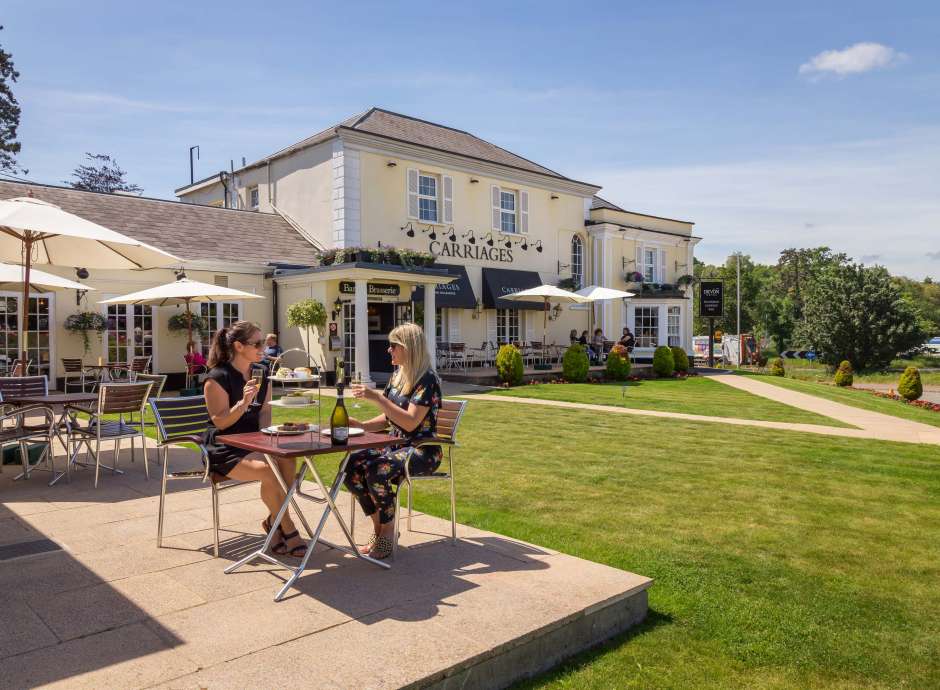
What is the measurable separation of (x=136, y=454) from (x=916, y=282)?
113 m

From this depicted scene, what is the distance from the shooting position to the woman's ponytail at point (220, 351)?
438 centimetres

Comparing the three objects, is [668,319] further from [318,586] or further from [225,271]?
[318,586]

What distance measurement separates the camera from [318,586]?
373 centimetres

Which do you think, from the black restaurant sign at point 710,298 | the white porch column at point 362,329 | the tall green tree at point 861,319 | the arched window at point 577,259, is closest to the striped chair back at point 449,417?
the white porch column at point 362,329

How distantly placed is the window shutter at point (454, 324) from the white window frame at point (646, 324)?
887 centimetres

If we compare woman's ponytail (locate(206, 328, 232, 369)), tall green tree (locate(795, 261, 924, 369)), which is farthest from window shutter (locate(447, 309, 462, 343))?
tall green tree (locate(795, 261, 924, 369))

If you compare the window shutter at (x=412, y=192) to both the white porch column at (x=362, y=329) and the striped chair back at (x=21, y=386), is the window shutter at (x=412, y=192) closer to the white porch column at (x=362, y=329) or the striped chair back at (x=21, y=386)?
Result: the white porch column at (x=362, y=329)

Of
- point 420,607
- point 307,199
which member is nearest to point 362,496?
point 420,607

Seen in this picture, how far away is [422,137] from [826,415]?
14580 millimetres

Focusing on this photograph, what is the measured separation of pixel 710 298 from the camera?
2847 cm

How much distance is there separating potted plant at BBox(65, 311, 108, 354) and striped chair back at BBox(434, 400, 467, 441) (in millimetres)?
12306

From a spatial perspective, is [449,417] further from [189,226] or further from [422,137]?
[422,137]

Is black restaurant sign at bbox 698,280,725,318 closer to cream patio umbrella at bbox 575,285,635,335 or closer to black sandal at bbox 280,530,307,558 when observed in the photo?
cream patio umbrella at bbox 575,285,635,335

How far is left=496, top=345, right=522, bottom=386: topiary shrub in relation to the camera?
58.0 feet
